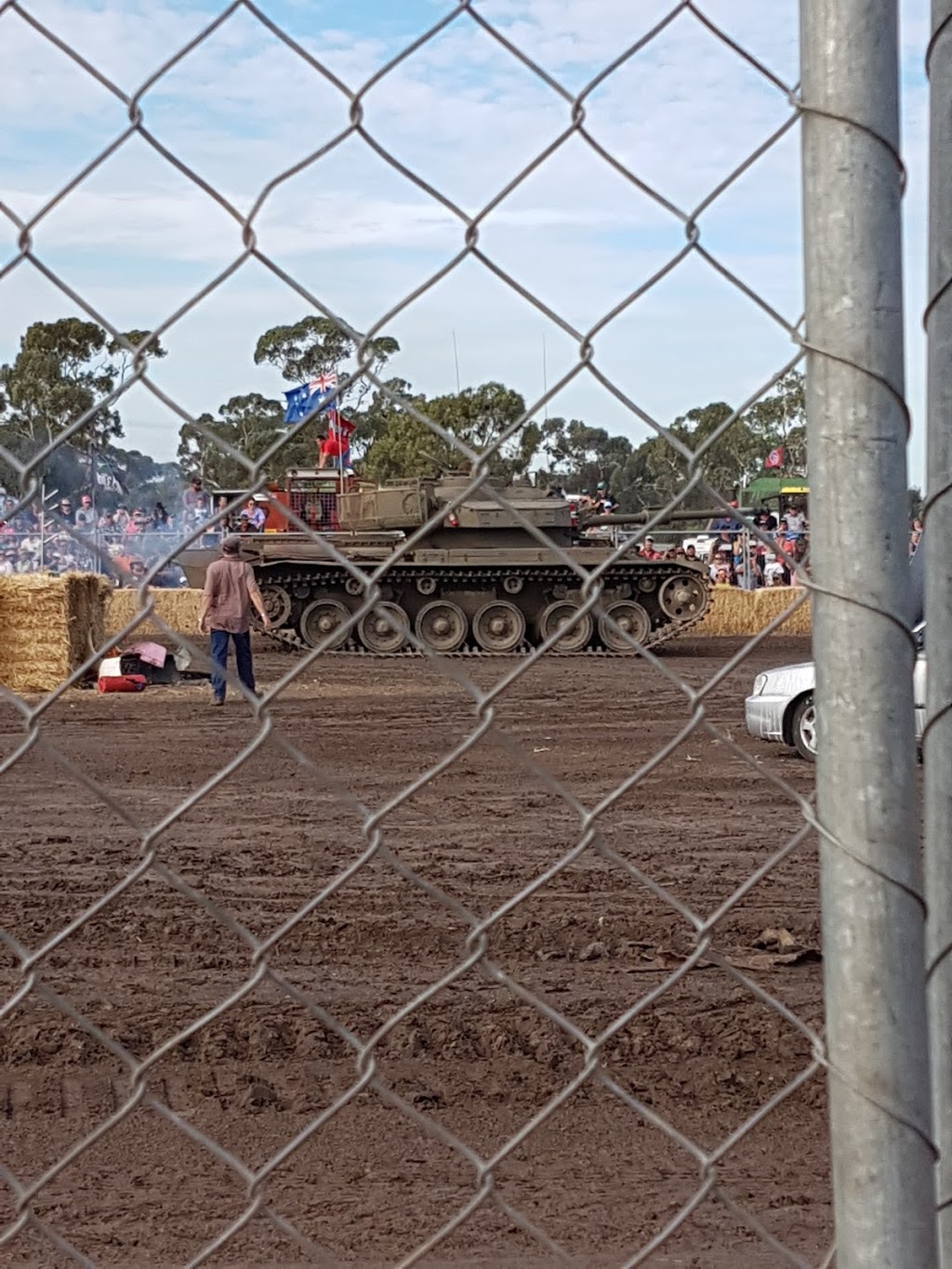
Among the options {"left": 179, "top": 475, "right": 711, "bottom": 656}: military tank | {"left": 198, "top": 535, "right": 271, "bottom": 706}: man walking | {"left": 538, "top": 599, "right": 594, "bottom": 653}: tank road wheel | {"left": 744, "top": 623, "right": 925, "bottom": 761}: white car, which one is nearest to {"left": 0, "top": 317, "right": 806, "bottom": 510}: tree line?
{"left": 744, "top": 623, "right": 925, "bottom": 761}: white car

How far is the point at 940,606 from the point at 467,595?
19.5 metres

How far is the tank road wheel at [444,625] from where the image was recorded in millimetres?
20922

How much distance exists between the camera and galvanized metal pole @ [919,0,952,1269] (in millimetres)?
1474

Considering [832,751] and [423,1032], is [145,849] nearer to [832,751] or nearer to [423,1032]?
[832,751]

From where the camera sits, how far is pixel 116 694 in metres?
16.9

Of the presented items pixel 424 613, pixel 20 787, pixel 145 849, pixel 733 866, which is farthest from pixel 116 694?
pixel 145 849

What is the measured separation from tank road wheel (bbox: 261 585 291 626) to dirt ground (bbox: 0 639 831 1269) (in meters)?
10.5

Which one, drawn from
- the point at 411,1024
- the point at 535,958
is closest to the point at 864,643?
the point at 411,1024

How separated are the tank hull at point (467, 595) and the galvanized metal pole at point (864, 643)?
1876cm

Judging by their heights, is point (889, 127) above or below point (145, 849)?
above

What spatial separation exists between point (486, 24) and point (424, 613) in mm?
19533

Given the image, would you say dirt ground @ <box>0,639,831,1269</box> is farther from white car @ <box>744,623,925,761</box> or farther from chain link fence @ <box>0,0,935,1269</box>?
white car @ <box>744,623,925,761</box>

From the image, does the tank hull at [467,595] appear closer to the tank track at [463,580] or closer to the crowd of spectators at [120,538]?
the tank track at [463,580]

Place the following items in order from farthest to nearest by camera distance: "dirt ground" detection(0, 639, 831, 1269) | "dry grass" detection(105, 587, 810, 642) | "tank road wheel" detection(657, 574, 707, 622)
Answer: "dry grass" detection(105, 587, 810, 642)
"tank road wheel" detection(657, 574, 707, 622)
"dirt ground" detection(0, 639, 831, 1269)
